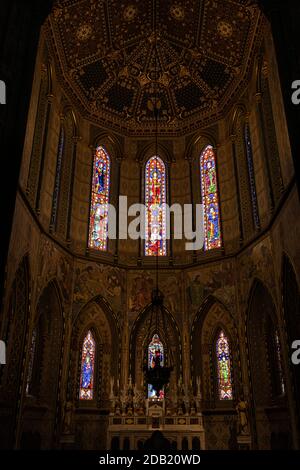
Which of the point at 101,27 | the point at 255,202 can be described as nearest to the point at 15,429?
the point at 255,202

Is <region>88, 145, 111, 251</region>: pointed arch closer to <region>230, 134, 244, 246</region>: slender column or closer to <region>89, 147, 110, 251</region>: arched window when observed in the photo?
<region>89, 147, 110, 251</region>: arched window

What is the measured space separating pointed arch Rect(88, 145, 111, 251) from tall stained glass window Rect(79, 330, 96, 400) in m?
3.91

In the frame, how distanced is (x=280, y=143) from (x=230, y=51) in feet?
22.1

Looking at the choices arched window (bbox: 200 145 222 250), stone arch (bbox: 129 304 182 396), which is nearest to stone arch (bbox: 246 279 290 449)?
stone arch (bbox: 129 304 182 396)

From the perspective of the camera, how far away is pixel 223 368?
16.8 meters

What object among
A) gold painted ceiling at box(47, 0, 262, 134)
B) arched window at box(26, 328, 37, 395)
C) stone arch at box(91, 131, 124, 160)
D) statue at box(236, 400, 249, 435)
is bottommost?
statue at box(236, 400, 249, 435)

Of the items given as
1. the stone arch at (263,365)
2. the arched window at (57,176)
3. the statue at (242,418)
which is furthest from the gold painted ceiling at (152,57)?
the statue at (242,418)

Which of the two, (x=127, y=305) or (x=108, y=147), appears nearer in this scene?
(x=127, y=305)

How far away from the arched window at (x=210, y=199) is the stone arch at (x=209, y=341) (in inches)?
103

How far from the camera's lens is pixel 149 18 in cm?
1861

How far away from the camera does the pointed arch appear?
1884 centimetres

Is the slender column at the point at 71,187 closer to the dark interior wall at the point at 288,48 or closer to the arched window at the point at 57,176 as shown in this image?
the arched window at the point at 57,176

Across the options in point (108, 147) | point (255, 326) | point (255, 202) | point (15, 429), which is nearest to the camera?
point (15, 429)

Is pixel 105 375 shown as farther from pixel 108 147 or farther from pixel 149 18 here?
pixel 149 18
